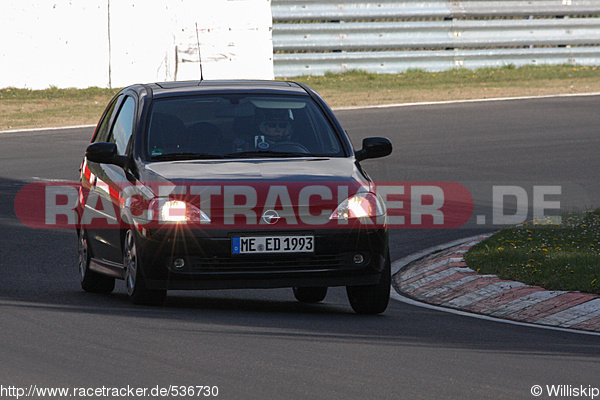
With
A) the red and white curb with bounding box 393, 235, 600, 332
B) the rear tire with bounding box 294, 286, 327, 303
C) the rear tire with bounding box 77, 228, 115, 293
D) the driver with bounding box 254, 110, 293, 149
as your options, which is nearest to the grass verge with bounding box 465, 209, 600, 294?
the red and white curb with bounding box 393, 235, 600, 332

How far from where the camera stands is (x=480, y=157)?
57.8 feet

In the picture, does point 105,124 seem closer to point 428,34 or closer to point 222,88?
point 222,88

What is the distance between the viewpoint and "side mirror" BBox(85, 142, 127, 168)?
8203 millimetres

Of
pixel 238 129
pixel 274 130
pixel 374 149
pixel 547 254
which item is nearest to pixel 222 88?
pixel 238 129

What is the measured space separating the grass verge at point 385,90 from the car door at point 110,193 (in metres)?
12.7

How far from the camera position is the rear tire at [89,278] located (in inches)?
352

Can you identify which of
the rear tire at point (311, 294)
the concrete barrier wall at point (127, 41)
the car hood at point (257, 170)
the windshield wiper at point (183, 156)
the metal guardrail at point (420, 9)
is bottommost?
the rear tire at point (311, 294)

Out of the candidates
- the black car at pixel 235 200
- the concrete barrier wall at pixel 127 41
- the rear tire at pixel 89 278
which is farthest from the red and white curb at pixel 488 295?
the concrete barrier wall at pixel 127 41

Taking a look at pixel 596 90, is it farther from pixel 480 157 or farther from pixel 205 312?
pixel 205 312

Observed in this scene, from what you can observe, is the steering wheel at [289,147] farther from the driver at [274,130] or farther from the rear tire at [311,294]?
the rear tire at [311,294]

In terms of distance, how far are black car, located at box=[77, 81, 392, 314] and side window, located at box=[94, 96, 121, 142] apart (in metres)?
0.60

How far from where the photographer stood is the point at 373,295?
7941mm

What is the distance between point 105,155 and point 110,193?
302mm

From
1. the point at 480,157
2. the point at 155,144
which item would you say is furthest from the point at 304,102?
the point at 480,157
